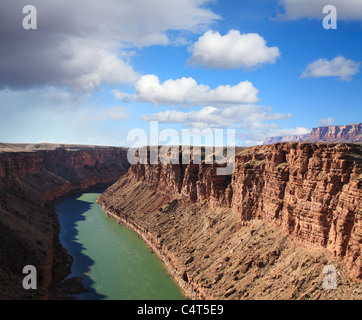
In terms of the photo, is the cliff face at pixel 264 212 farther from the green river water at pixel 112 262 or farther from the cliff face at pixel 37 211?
the cliff face at pixel 37 211

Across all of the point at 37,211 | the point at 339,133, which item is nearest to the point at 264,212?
the point at 37,211

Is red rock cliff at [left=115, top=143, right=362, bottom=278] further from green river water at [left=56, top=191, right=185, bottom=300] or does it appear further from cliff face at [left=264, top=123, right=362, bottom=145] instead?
cliff face at [left=264, top=123, right=362, bottom=145]

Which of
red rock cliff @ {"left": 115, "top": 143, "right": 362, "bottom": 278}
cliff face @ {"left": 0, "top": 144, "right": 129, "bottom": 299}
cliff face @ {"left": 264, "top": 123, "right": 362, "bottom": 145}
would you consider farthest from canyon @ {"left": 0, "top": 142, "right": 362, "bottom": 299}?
cliff face @ {"left": 264, "top": 123, "right": 362, "bottom": 145}

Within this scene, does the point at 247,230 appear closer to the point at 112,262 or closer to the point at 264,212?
the point at 264,212

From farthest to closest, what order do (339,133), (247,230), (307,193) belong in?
(339,133), (247,230), (307,193)
